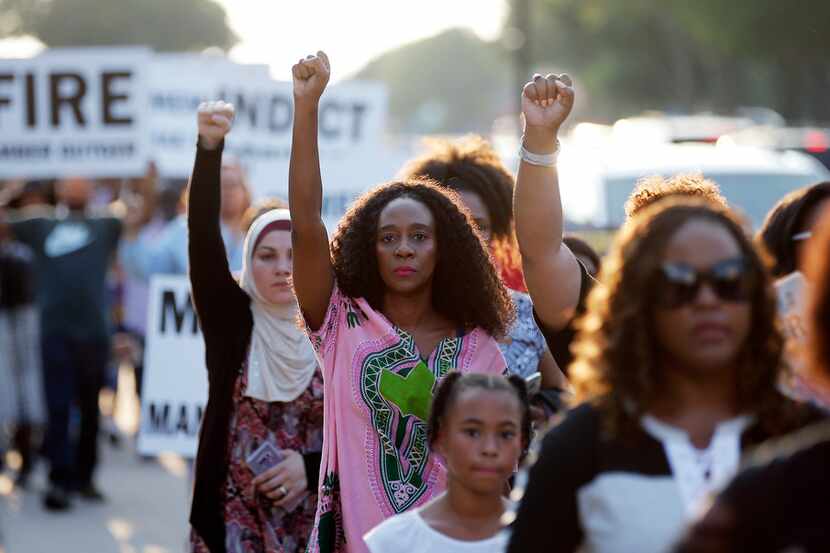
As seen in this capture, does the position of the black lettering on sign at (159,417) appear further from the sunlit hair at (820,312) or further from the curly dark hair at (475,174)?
the sunlit hair at (820,312)

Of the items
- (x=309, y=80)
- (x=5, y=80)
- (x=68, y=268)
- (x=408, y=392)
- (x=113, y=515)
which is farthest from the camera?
(x=5, y=80)

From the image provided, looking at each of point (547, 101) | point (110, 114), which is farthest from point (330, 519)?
point (110, 114)

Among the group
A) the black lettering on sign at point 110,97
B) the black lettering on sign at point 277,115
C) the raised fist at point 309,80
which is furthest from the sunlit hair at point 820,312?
the black lettering on sign at point 110,97

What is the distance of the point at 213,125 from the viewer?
554cm

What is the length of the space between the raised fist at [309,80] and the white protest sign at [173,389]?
3.11 meters

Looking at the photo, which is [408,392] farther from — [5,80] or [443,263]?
[5,80]

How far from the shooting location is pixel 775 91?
2921 inches

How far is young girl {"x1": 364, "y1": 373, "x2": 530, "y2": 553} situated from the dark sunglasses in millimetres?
875

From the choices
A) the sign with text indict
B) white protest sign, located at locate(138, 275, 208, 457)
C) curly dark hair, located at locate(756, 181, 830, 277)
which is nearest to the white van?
the sign with text indict

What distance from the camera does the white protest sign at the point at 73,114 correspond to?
11.8m

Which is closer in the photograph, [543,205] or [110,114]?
[543,205]

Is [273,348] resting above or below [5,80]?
below

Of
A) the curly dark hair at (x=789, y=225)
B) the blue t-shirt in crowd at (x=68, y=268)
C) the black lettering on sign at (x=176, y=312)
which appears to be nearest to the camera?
the curly dark hair at (x=789, y=225)

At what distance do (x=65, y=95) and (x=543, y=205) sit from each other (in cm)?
821
